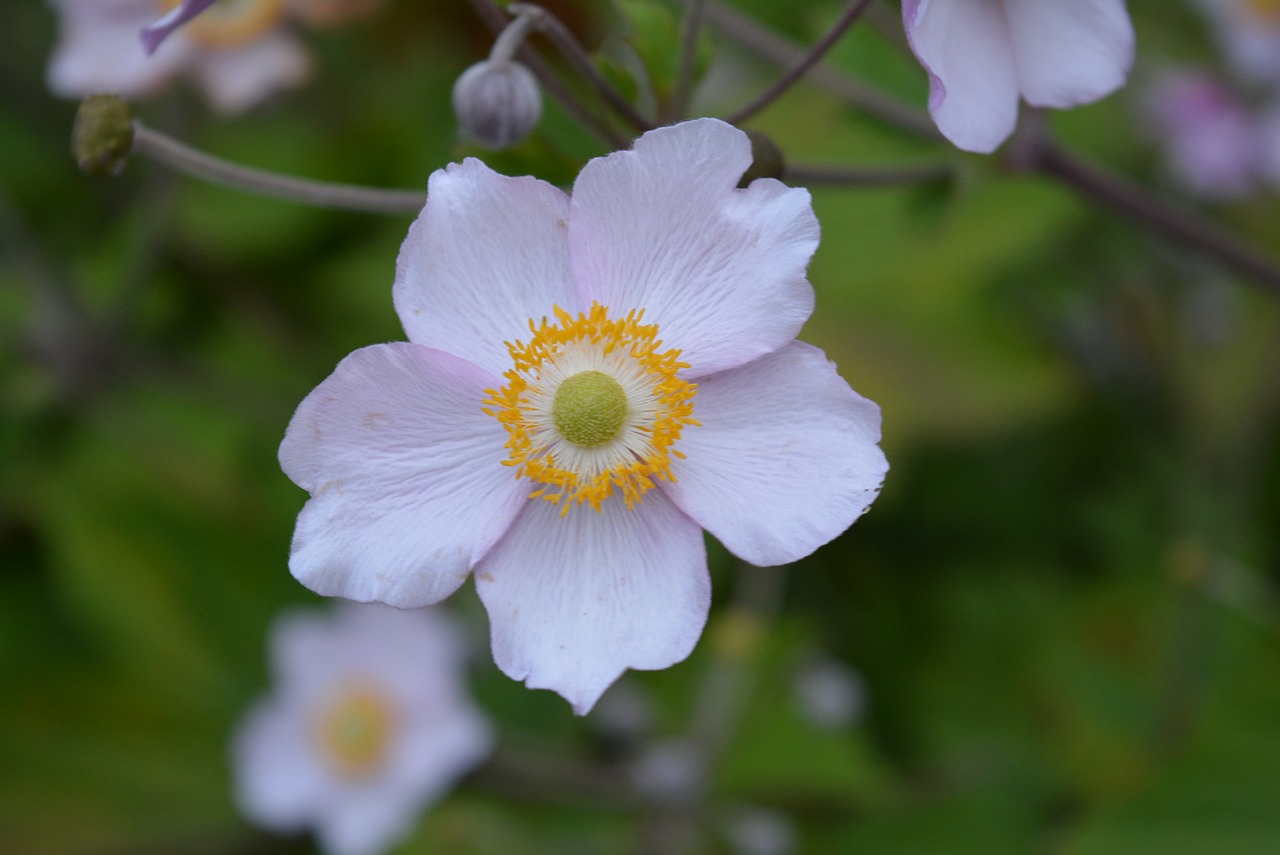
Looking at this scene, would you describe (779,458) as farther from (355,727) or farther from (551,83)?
(355,727)

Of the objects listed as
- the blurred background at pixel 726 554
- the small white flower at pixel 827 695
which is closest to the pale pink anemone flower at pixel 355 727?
the blurred background at pixel 726 554

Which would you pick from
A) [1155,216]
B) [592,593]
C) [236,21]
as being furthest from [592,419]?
[236,21]

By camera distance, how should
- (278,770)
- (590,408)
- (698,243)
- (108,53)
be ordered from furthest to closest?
(278,770) < (108,53) < (590,408) < (698,243)

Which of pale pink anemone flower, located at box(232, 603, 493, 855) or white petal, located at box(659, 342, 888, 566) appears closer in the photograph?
white petal, located at box(659, 342, 888, 566)

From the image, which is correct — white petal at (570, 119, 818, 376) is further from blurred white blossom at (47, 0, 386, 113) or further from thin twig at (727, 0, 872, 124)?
blurred white blossom at (47, 0, 386, 113)

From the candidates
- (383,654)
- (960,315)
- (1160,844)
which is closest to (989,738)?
(1160,844)

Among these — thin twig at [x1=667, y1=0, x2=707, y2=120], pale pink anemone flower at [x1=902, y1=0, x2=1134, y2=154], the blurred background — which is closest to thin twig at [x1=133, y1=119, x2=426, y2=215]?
thin twig at [x1=667, y1=0, x2=707, y2=120]
